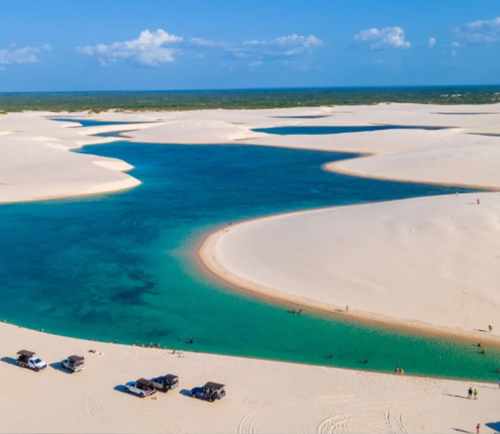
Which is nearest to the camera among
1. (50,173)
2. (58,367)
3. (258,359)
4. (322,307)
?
(58,367)

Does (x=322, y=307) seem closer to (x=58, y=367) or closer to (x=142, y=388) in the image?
(x=142, y=388)

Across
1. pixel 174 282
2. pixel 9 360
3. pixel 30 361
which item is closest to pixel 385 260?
pixel 174 282

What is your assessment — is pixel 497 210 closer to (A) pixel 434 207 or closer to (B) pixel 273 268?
(A) pixel 434 207

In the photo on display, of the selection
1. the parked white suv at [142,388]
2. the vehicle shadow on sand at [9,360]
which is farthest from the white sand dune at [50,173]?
the parked white suv at [142,388]

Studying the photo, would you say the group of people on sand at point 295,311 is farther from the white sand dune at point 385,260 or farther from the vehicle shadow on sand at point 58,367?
the vehicle shadow on sand at point 58,367

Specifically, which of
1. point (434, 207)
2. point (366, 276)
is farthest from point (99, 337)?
Result: point (434, 207)

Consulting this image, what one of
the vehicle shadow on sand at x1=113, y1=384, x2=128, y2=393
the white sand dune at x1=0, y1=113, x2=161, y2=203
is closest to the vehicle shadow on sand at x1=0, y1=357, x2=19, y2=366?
the vehicle shadow on sand at x1=113, y1=384, x2=128, y2=393
